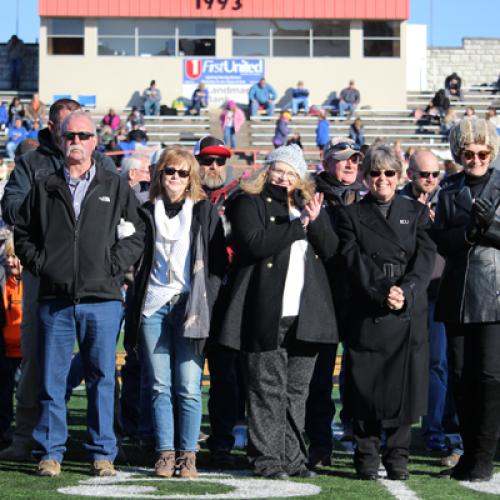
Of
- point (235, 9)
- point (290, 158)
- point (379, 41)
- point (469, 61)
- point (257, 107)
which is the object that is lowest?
point (290, 158)

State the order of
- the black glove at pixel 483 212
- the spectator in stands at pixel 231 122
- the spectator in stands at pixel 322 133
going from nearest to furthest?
the black glove at pixel 483 212 → the spectator in stands at pixel 322 133 → the spectator in stands at pixel 231 122

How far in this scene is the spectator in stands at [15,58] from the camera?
1841 inches

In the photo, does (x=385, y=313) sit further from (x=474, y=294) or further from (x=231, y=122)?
(x=231, y=122)

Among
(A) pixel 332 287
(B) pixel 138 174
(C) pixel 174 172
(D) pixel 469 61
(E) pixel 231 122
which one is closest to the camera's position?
(C) pixel 174 172

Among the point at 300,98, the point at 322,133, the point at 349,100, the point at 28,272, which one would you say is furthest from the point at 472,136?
the point at 300,98

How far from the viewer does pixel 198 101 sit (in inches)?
1672

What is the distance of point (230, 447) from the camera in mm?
8297

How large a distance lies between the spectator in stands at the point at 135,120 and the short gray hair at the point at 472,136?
30695 mm

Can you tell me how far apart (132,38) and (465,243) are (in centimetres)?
3928

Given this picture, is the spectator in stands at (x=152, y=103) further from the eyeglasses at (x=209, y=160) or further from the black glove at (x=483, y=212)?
the black glove at (x=483, y=212)

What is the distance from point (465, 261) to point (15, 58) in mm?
40785

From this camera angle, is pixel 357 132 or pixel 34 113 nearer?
pixel 357 132

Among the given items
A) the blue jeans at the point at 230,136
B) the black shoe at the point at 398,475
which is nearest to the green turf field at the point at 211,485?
the black shoe at the point at 398,475

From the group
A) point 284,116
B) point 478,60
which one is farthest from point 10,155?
point 478,60
